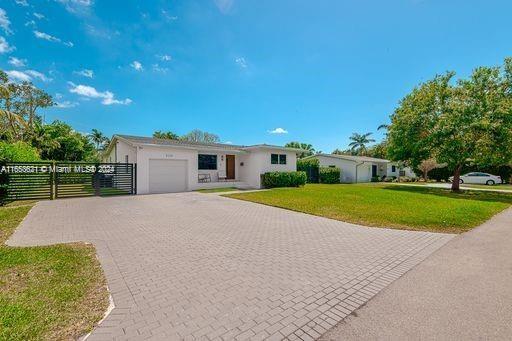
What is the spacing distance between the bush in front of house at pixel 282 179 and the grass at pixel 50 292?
52.2 ft

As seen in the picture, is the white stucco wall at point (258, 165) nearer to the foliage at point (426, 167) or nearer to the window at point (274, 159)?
the window at point (274, 159)

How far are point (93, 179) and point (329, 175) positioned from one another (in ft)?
75.5

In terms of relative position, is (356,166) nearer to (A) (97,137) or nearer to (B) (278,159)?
(B) (278,159)

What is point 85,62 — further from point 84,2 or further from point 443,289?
point 443,289

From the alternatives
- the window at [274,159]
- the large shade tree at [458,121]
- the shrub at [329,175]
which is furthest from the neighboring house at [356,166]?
the window at [274,159]

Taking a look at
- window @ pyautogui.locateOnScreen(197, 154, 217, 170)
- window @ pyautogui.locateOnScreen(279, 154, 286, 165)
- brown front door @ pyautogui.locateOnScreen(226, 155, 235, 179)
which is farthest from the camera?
window @ pyautogui.locateOnScreen(279, 154, 286, 165)

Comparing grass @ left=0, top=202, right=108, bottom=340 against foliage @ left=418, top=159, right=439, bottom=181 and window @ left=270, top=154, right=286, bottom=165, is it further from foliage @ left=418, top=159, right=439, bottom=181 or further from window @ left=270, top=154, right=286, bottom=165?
foliage @ left=418, top=159, right=439, bottom=181

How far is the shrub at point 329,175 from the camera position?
2802cm

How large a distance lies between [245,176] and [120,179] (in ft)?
33.6

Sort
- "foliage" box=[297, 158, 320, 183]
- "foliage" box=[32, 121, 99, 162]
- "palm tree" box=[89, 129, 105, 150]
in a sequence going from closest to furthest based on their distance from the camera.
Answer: "foliage" box=[297, 158, 320, 183] → "foliage" box=[32, 121, 99, 162] → "palm tree" box=[89, 129, 105, 150]

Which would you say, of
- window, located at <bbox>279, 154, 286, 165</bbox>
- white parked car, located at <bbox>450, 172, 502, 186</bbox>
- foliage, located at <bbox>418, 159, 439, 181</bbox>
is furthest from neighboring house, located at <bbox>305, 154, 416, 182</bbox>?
window, located at <bbox>279, 154, 286, 165</bbox>

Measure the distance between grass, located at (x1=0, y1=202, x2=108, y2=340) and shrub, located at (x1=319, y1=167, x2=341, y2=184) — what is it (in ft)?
84.2

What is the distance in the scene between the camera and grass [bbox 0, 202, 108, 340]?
8.61 ft

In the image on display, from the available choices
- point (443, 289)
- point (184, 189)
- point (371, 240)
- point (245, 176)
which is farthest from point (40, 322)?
point (245, 176)
